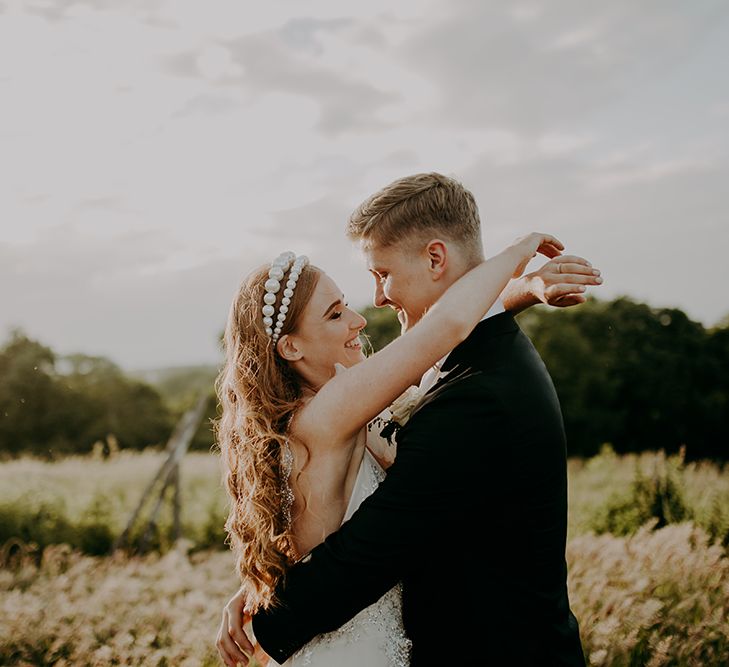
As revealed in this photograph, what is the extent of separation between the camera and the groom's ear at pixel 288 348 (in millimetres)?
3188

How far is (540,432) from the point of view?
2469mm

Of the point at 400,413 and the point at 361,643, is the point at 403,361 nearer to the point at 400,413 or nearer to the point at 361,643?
the point at 400,413

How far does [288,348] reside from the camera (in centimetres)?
321

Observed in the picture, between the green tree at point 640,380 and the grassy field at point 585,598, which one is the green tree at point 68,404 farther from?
the grassy field at point 585,598

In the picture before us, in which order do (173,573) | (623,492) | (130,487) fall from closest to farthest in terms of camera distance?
(173,573) < (623,492) < (130,487)

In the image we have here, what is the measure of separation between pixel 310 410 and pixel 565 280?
1.13 metres

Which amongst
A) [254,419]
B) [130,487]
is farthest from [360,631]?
[130,487]

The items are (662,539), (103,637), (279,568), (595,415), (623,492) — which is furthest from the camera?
(595,415)

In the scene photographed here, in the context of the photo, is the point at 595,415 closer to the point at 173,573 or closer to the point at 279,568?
the point at 173,573

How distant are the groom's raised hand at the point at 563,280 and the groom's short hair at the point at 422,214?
0.28 metres

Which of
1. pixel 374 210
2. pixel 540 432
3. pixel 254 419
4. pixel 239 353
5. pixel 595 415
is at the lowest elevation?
pixel 595 415

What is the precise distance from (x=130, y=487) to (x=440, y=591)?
46.1ft

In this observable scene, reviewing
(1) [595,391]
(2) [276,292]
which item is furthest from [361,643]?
(1) [595,391]

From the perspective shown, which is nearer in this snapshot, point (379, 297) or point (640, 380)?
point (379, 297)
